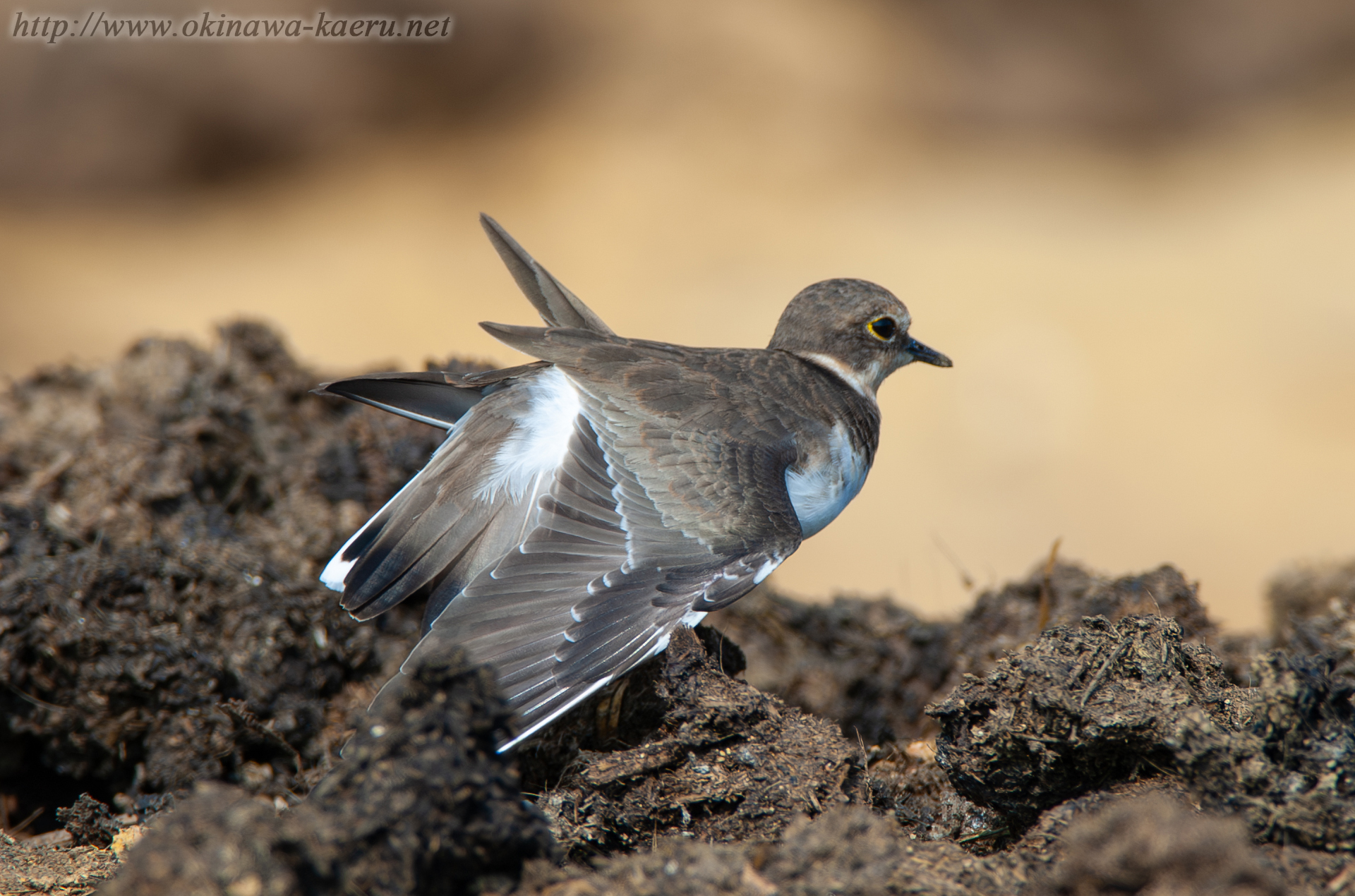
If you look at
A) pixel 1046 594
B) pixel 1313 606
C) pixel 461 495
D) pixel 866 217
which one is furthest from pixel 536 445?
pixel 866 217

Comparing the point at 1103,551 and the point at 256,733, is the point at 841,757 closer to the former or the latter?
the point at 256,733

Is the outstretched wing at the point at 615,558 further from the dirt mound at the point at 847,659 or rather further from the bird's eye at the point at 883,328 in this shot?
the dirt mound at the point at 847,659

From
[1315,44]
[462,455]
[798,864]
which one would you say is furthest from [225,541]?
[1315,44]

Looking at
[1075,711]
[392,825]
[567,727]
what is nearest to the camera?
[392,825]

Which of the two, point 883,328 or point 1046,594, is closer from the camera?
point 1046,594

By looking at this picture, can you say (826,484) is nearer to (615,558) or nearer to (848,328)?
(848,328)

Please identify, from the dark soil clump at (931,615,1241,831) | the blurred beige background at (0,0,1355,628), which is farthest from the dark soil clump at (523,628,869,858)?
the blurred beige background at (0,0,1355,628)
